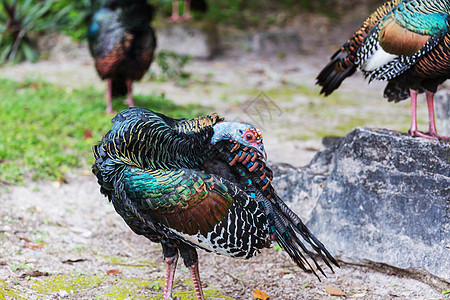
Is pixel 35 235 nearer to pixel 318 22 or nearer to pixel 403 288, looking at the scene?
pixel 403 288

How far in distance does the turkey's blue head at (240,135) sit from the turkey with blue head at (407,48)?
1.77m

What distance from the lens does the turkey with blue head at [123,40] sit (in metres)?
7.30

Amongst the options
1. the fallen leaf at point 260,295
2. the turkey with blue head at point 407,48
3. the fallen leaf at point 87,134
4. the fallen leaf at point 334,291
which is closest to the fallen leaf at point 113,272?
the fallen leaf at point 260,295

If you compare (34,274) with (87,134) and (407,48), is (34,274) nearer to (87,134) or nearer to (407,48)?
(87,134)

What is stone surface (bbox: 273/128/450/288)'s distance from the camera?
3.81 metres

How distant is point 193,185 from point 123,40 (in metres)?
4.65

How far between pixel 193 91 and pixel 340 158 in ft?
17.2

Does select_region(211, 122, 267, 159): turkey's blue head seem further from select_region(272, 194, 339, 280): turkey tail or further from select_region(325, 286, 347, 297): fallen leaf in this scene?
select_region(325, 286, 347, 297): fallen leaf

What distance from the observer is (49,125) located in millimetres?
6770

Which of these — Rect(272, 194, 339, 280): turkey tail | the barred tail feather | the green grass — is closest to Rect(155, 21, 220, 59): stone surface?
the green grass

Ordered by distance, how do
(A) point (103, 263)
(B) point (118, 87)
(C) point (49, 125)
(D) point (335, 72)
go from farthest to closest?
(B) point (118, 87)
(C) point (49, 125)
(D) point (335, 72)
(A) point (103, 263)

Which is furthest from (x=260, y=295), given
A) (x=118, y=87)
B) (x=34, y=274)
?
(x=118, y=87)

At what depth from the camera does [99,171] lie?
11.1ft

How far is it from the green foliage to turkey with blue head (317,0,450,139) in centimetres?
786
